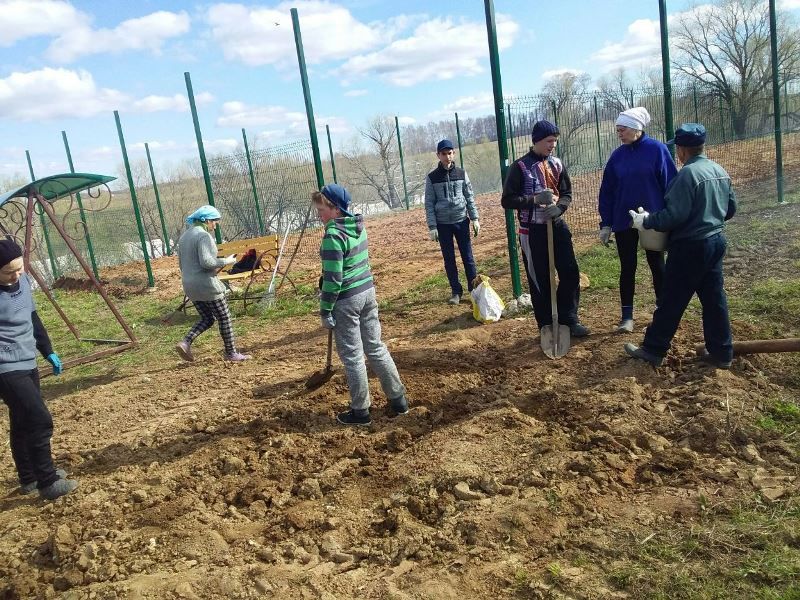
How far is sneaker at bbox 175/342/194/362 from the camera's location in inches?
236

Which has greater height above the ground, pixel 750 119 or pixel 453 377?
pixel 750 119

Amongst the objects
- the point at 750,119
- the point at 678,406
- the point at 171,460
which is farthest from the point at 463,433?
the point at 750,119

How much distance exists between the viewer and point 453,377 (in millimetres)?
4824

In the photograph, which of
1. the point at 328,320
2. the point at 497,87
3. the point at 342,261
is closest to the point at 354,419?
the point at 328,320

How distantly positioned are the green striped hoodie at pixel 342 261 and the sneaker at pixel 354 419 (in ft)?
2.63

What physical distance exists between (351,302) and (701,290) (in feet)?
7.87

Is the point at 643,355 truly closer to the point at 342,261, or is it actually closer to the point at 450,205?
the point at 342,261

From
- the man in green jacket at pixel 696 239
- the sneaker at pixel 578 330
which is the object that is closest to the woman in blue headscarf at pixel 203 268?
the sneaker at pixel 578 330

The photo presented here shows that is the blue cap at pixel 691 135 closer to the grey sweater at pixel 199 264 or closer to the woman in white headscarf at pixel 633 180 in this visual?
the woman in white headscarf at pixel 633 180

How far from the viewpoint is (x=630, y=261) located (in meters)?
5.06

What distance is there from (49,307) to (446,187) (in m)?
8.84

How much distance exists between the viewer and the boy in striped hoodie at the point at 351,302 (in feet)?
12.6

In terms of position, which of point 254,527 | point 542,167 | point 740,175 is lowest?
point 254,527

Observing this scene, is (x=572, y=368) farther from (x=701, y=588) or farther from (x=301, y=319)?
(x=301, y=319)
